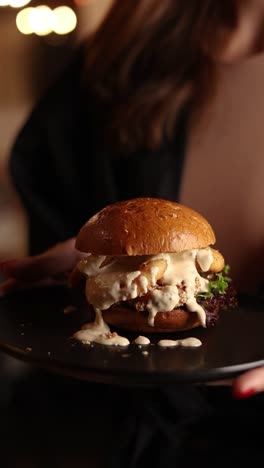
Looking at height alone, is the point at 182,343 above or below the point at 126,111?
below

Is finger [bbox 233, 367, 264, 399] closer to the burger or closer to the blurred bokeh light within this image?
the burger

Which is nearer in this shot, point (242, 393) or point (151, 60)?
point (242, 393)

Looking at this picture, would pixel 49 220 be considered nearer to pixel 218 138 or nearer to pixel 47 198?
pixel 47 198

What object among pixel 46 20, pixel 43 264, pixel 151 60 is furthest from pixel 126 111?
pixel 46 20

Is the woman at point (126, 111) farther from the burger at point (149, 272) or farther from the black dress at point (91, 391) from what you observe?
the burger at point (149, 272)

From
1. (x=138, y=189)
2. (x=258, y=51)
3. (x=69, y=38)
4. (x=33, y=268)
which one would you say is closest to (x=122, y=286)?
(x=33, y=268)

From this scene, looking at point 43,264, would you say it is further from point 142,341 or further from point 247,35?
point 247,35

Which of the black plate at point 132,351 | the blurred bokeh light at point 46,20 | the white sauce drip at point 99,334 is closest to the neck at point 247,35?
the black plate at point 132,351

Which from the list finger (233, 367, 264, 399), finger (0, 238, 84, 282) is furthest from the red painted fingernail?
finger (0, 238, 84, 282)
